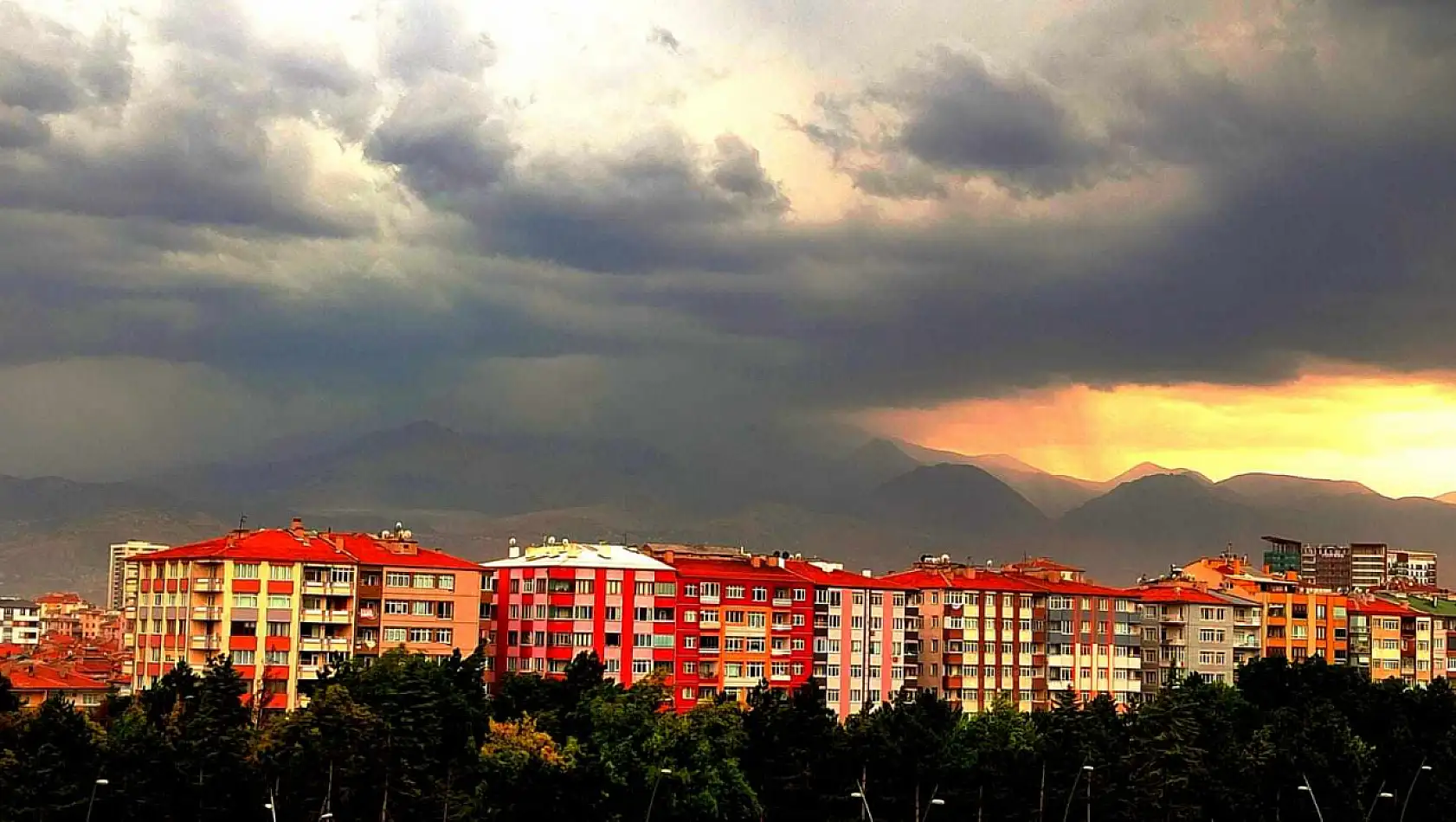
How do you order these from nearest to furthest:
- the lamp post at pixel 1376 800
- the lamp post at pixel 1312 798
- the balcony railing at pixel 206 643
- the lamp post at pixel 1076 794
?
the lamp post at pixel 1312 798 < the lamp post at pixel 1076 794 < the lamp post at pixel 1376 800 < the balcony railing at pixel 206 643

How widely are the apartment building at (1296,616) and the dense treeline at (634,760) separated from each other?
5984 cm

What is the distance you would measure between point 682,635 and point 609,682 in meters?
25.9

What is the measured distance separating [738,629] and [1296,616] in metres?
63.7

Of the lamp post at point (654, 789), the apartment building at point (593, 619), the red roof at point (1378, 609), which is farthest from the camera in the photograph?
the red roof at point (1378, 609)

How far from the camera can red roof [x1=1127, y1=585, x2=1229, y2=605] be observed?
15962 centimetres

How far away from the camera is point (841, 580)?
465 feet

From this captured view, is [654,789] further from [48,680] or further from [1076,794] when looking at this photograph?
[48,680]

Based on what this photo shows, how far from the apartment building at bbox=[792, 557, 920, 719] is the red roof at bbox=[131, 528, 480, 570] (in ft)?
86.4

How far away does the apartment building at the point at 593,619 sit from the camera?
406ft

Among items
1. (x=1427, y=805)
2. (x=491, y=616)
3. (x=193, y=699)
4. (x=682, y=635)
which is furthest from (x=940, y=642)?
(x=193, y=699)

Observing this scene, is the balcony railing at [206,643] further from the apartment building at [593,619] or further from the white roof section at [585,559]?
A: the white roof section at [585,559]

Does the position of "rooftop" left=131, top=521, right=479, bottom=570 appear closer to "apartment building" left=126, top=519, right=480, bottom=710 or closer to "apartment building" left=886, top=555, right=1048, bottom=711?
"apartment building" left=126, top=519, right=480, bottom=710

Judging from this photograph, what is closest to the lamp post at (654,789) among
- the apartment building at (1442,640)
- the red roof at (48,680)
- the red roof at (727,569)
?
the red roof at (727,569)

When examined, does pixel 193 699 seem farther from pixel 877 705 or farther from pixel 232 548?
pixel 877 705
